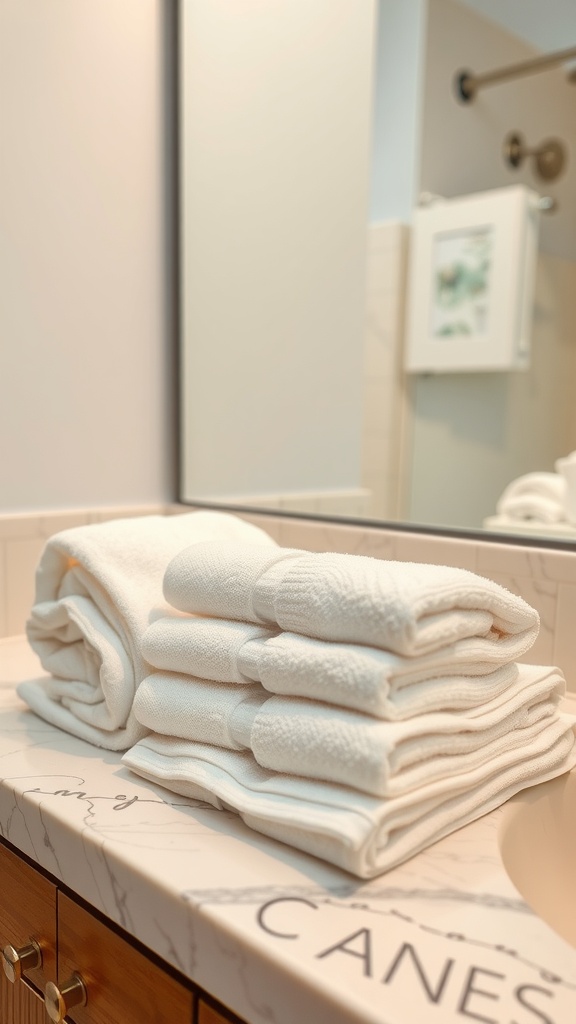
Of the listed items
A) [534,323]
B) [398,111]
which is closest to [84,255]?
[398,111]

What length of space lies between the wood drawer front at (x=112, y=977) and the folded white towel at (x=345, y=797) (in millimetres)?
117

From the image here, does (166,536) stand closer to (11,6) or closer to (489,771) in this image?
(489,771)

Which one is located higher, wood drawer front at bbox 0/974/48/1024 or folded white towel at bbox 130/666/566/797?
folded white towel at bbox 130/666/566/797

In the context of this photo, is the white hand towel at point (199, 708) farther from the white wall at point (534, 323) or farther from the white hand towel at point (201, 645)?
the white wall at point (534, 323)

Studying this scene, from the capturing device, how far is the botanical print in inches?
54.0

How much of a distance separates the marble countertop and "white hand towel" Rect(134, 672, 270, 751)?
6cm

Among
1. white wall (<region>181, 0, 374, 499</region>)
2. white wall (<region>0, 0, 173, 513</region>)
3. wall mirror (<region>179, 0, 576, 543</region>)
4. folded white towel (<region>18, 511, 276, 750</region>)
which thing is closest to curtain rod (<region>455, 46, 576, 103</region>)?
wall mirror (<region>179, 0, 576, 543</region>)

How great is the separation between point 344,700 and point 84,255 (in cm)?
89

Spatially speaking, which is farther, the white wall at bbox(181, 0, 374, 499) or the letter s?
the white wall at bbox(181, 0, 374, 499)

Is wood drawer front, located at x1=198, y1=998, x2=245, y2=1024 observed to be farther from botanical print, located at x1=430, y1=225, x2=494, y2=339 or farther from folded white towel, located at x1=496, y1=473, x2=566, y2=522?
botanical print, located at x1=430, y1=225, x2=494, y2=339

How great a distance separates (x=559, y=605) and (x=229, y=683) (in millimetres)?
432

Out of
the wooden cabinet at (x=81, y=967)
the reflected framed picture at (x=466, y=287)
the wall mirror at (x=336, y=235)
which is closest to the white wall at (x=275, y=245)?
the wall mirror at (x=336, y=235)

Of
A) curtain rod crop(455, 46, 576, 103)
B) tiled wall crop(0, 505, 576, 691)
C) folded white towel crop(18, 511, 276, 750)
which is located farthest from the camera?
curtain rod crop(455, 46, 576, 103)

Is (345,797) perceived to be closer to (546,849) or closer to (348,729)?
(348,729)
